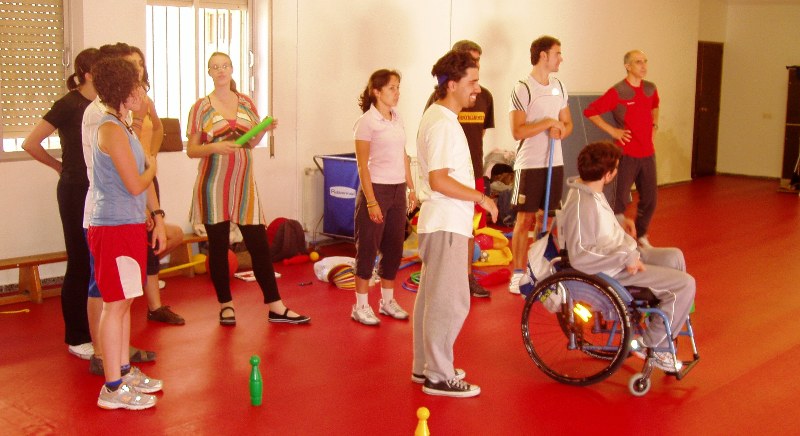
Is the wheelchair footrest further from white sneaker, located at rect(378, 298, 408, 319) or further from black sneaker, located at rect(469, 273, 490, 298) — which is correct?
black sneaker, located at rect(469, 273, 490, 298)

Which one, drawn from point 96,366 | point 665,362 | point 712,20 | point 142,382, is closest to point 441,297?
point 665,362

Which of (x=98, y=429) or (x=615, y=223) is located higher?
(x=615, y=223)

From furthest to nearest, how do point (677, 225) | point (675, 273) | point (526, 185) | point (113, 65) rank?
point (677, 225)
point (526, 185)
point (675, 273)
point (113, 65)

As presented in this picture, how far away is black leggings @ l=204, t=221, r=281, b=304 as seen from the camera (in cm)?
493

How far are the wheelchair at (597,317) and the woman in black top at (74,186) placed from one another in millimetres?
2085

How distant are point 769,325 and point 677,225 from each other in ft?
11.6

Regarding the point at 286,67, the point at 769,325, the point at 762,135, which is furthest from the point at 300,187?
the point at 762,135

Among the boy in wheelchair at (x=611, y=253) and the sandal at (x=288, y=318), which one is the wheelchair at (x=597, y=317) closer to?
the boy in wheelchair at (x=611, y=253)

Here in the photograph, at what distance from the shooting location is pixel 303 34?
715 centimetres

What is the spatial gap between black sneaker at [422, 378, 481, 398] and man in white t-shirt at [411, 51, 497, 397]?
11 cm

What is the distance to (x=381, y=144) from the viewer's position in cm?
489

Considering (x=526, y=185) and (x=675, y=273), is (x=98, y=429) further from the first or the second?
(x=526, y=185)

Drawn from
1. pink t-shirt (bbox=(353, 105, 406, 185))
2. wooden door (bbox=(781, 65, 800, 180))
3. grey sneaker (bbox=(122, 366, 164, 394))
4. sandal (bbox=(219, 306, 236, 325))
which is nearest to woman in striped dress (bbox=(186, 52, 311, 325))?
sandal (bbox=(219, 306, 236, 325))

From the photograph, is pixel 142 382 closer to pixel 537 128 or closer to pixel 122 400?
pixel 122 400
